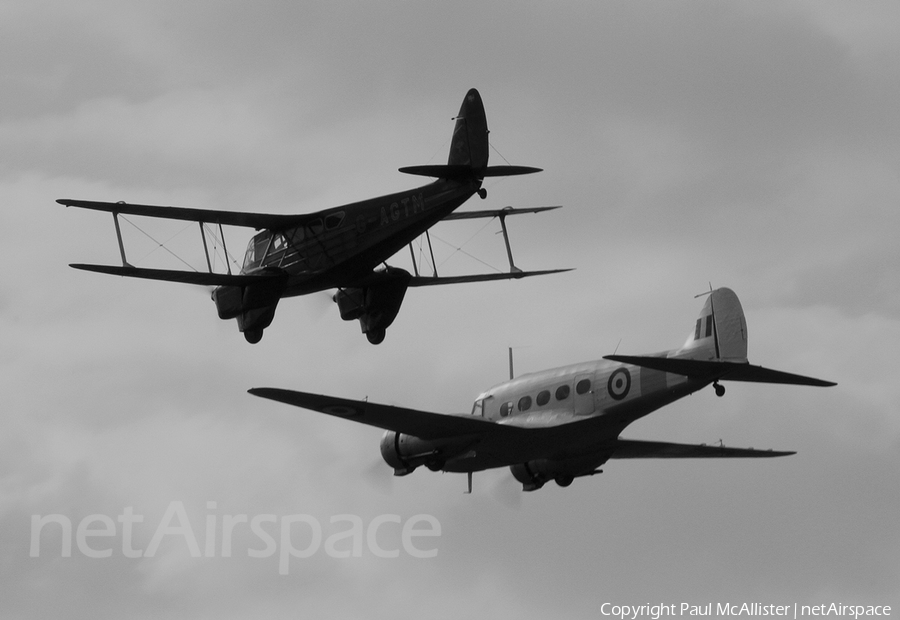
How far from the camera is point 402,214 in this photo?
172 feet

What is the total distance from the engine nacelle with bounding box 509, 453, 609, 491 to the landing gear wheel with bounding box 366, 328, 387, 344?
713 centimetres

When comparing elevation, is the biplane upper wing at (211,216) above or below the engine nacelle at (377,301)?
above

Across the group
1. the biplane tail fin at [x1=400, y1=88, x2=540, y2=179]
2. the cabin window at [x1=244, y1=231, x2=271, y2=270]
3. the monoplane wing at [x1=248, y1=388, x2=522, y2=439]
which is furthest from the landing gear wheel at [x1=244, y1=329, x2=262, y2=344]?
the biplane tail fin at [x1=400, y1=88, x2=540, y2=179]

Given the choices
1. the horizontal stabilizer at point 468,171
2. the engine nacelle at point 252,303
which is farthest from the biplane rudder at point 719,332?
the engine nacelle at point 252,303

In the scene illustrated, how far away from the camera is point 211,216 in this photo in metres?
54.1

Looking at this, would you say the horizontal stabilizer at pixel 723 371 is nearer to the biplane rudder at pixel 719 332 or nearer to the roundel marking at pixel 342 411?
the biplane rudder at pixel 719 332

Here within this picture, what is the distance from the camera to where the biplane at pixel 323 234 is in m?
52.5

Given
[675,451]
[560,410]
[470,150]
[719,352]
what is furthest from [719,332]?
[675,451]

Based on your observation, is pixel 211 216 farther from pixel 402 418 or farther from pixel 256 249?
pixel 402 418

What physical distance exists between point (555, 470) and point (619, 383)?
6.59 m

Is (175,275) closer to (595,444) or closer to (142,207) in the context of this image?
(142,207)

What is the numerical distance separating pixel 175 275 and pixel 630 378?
1333cm

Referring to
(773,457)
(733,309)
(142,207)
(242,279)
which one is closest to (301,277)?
(242,279)

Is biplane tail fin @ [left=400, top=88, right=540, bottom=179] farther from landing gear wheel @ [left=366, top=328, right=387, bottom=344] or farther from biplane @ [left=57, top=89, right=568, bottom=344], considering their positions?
landing gear wheel @ [left=366, top=328, right=387, bottom=344]
